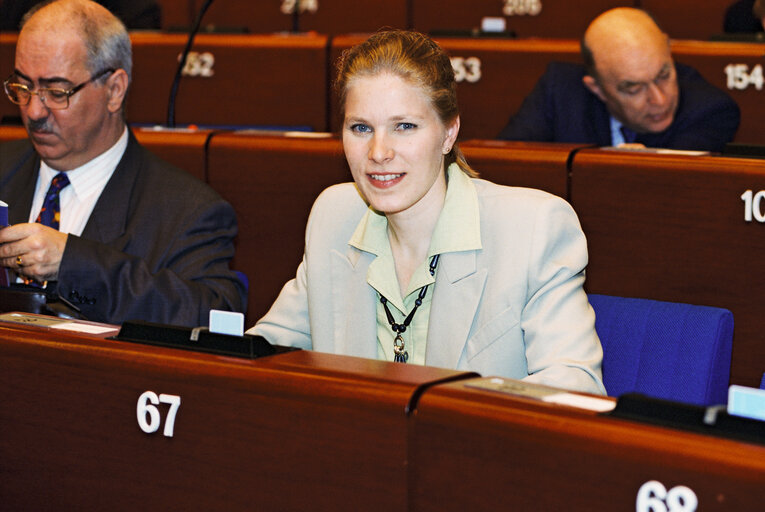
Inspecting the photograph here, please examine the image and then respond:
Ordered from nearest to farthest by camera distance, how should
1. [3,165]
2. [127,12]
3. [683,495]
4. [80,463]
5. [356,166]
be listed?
[683,495]
[80,463]
[356,166]
[3,165]
[127,12]

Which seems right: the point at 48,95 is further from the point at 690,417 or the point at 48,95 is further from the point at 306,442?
the point at 690,417

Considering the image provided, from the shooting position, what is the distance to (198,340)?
1172 mm

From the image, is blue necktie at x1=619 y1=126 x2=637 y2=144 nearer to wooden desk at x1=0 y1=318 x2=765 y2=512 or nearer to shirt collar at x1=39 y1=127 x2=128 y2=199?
shirt collar at x1=39 y1=127 x2=128 y2=199

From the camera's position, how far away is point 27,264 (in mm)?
2174

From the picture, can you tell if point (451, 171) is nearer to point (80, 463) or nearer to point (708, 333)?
point (708, 333)

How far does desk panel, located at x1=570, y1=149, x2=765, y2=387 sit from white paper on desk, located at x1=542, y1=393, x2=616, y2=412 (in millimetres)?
1461

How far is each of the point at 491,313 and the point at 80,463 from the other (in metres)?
0.81

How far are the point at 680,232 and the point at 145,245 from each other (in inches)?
47.0

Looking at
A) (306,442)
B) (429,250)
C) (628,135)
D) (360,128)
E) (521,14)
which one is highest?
(521,14)

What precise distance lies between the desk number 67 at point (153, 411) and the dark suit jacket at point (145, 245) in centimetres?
108

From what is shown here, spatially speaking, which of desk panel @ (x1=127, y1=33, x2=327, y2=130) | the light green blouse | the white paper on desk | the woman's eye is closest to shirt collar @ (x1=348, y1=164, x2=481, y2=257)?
the light green blouse

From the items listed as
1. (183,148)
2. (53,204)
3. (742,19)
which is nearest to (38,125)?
(53,204)

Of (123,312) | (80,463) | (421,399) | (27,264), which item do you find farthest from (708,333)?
(27,264)

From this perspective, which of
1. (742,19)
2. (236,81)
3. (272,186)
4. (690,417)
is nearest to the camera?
(690,417)
